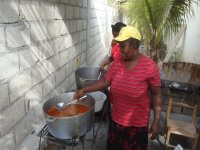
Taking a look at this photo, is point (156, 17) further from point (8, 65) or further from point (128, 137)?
point (8, 65)

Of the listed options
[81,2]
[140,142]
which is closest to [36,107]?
[140,142]

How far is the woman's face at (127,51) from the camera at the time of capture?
2.39 meters

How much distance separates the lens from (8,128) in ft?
8.14

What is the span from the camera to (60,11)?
12.8ft

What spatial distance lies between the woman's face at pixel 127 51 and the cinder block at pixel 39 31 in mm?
1154

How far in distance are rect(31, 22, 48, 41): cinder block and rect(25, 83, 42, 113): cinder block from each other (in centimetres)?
63

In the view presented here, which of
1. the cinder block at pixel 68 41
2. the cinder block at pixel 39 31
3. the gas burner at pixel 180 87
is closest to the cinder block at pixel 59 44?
the cinder block at pixel 68 41

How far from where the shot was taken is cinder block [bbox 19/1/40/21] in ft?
8.57

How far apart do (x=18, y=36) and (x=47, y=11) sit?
3.04 feet

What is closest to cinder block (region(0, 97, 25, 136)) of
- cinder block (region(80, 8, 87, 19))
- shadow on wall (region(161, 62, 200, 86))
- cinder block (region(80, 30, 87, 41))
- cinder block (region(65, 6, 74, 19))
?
cinder block (region(65, 6, 74, 19))

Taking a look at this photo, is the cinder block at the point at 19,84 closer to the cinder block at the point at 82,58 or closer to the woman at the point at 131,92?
the woman at the point at 131,92

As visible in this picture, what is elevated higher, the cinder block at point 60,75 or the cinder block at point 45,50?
the cinder block at point 45,50

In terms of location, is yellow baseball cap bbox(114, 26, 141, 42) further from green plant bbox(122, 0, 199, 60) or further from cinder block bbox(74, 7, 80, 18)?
green plant bbox(122, 0, 199, 60)

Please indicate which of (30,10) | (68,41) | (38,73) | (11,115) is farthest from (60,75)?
(11,115)
